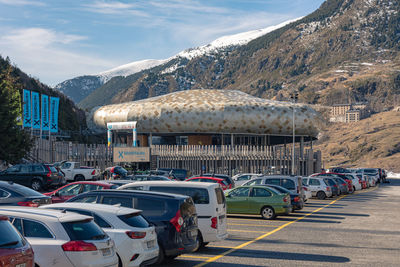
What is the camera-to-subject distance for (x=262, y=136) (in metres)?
87.1

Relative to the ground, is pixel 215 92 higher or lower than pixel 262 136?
higher

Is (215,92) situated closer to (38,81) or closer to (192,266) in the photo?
(38,81)

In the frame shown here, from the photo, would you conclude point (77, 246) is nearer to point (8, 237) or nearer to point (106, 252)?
point (106, 252)

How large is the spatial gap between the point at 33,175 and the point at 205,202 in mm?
18235

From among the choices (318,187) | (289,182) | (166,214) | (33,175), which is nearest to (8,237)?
(166,214)

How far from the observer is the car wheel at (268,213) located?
2330 cm

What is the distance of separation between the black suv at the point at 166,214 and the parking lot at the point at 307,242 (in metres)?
0.98

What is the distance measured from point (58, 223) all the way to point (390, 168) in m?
159

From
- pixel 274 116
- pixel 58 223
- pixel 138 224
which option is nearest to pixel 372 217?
pixel 138 224

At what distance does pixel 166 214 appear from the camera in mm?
11914

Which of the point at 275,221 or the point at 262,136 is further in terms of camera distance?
the point at 262,136

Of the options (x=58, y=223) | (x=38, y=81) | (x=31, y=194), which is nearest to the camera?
(x=58, y=223)

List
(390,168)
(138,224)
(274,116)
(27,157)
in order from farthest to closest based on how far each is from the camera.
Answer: (390,168), (274,116), (27,157), (138,224)

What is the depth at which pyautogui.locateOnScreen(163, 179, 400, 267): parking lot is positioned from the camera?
44.5ft
